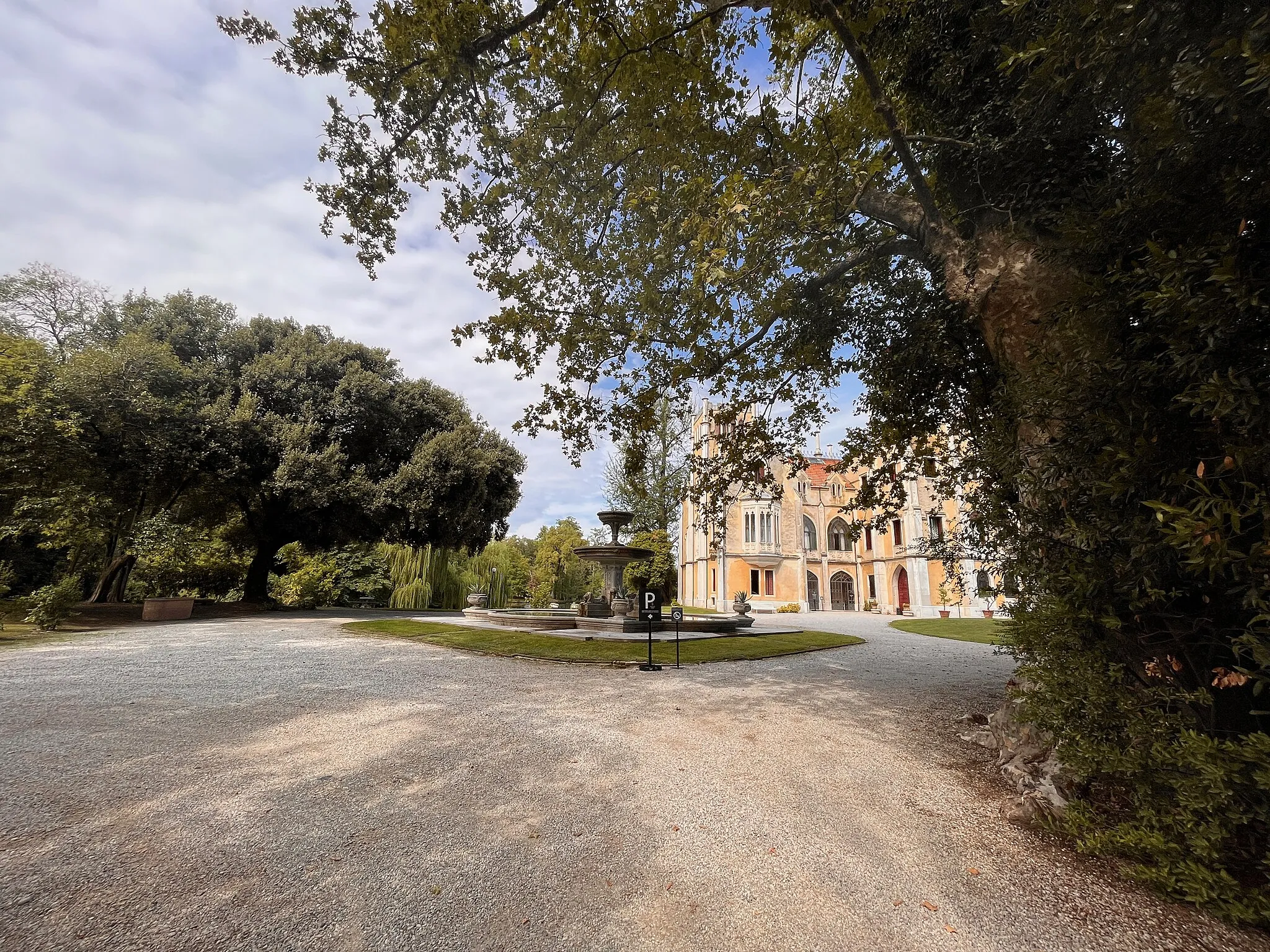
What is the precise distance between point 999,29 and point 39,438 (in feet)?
66.3

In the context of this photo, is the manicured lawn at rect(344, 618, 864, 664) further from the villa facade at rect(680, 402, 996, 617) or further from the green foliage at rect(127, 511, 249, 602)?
the villa facade at rect(680, 402, 996, 617)

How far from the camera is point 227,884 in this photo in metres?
2.33

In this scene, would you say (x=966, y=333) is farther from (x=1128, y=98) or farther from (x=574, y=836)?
(x=574, y=836)

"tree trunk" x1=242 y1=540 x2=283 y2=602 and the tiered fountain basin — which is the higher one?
"tree trunk" x1=242 y1=540 x2=283 y2=602

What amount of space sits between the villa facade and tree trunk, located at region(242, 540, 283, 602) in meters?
21.6

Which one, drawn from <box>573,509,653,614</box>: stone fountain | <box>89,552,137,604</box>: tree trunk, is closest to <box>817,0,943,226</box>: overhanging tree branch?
<box>573,509,653,614</box>: stone fountain

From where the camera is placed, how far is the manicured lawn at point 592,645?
9070 mm

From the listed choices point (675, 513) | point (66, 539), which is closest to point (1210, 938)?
point (66, 539)

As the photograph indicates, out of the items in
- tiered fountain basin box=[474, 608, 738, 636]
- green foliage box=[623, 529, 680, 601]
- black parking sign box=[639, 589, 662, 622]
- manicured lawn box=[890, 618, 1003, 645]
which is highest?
green foliage box=[623, 529, 680, 601]

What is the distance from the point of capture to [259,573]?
1900cm

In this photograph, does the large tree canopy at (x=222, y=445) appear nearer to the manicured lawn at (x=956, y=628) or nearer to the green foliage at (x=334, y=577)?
the green foliage at (x=334, y=577)

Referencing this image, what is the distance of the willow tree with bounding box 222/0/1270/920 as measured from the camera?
224 centimetres

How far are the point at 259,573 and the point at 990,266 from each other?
76.7 feet

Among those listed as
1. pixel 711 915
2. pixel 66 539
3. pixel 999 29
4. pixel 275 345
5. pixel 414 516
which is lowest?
pixel 711 915
